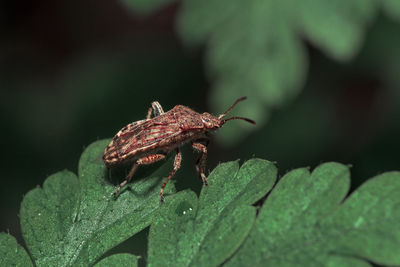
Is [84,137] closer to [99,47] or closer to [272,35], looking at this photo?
[99,47]

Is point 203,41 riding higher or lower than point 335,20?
higher

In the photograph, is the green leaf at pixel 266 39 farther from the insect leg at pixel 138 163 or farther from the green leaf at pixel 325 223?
the green leaf at pixel 325 223

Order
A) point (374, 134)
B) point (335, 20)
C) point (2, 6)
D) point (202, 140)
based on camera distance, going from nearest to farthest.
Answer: point (202, 140), point (335, 20), point (374, 134), point (2, 6)

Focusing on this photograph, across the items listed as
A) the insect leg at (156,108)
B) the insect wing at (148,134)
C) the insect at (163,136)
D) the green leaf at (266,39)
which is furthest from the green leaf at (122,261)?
the green leaf at (266,39)

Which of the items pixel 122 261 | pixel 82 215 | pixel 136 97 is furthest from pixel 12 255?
pixel 136 97

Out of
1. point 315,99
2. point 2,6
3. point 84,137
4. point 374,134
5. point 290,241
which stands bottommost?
point 374,134

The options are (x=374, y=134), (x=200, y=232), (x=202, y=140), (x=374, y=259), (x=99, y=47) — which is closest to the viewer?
(x=374, y=259)

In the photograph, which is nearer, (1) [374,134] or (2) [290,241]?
(2) [290,241]

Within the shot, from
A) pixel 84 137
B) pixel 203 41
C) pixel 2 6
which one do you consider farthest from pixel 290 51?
pixel 2 6
